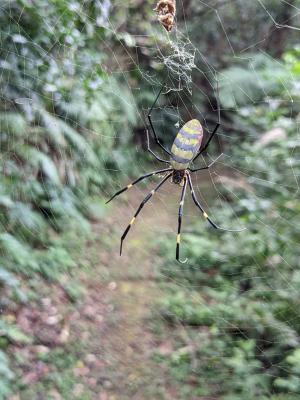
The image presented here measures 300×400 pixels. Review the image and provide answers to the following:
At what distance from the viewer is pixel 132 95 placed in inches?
173

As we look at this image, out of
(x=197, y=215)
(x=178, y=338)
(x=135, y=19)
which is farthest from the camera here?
(x=135, y=19)

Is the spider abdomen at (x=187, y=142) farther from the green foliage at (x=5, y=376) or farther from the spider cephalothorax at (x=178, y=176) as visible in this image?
the green foliage at (x=5, y=376)

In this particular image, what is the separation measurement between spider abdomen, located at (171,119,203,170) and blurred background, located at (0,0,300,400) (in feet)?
1.48

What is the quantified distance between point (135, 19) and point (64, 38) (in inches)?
69.1

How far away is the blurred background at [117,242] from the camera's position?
2.63m

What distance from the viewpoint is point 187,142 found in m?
1.87

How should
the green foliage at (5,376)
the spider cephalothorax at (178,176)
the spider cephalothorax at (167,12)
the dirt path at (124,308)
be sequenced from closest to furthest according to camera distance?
the spider cephalothorax at (167,12)
the spider cephalothorax at (178,176)
the green foliage at (5,376)
the dirt path at (124,308)

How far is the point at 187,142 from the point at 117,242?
246cm

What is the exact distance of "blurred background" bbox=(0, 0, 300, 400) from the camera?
2631 millimetres

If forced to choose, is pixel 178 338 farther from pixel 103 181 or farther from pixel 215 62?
pixel 215 62

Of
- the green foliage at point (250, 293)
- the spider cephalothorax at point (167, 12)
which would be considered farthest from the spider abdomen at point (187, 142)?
the green foliage at point (250, 293)

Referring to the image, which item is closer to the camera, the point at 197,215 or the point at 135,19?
the point at 197,215

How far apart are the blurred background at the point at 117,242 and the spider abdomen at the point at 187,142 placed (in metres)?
0.45

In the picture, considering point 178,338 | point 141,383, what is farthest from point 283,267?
point 141,383
